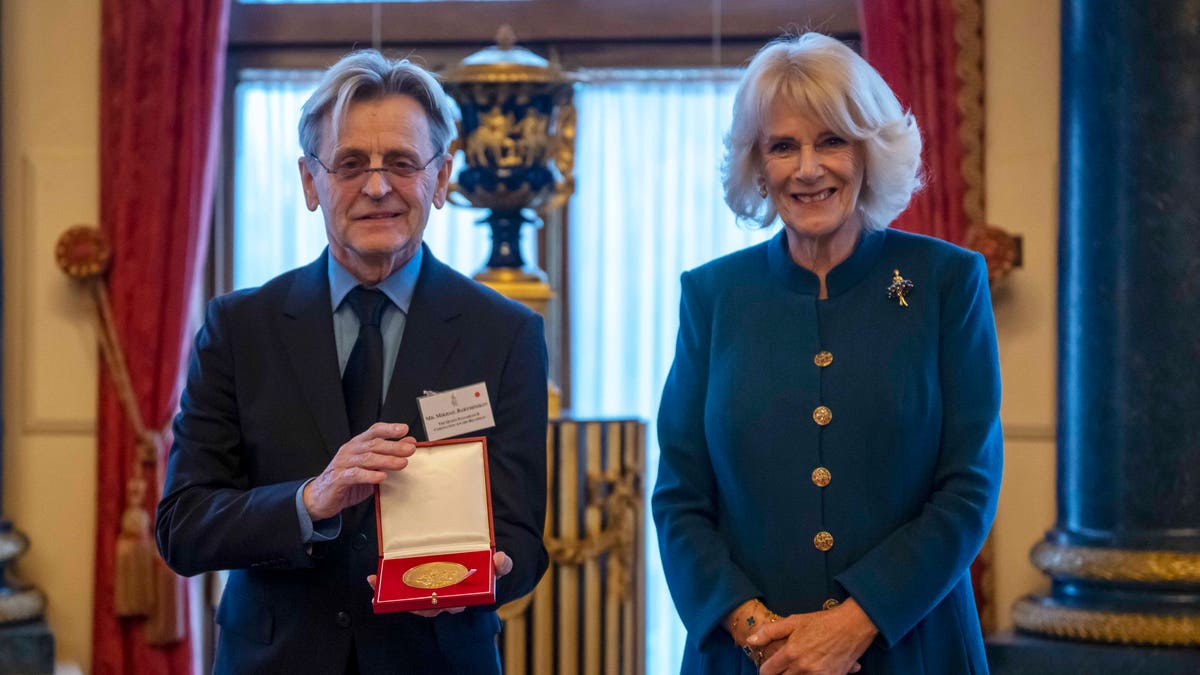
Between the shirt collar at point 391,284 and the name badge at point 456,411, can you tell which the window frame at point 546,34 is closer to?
the shirt collar at point 391,284

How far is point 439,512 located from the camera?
2074 mm

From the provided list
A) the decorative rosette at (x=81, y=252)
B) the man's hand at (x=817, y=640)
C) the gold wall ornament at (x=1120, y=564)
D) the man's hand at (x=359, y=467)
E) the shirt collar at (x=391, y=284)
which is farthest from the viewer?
the decorative rosette at (x=81, y=252)

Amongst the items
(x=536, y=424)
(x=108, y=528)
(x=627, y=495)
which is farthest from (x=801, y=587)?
(x=108, y=528)

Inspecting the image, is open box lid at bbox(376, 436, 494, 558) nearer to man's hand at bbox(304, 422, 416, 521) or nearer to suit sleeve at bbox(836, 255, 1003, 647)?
man's hand at bbox(304, 422, 416, 521)

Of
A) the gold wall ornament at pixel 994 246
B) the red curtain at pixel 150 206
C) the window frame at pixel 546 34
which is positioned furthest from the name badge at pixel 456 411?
the red curtain at pixel 150 206

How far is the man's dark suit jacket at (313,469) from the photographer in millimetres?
2160

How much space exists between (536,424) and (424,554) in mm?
284

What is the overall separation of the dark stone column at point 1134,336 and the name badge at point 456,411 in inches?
84.7

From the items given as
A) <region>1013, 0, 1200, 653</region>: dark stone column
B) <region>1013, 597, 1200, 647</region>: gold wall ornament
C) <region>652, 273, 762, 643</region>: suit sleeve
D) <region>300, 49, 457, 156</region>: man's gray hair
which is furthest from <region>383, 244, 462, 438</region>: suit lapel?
<region>1013, 597, 1200, 647</region>: gold wall ornament

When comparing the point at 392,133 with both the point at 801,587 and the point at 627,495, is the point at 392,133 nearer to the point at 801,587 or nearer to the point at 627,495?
the point at 801,587

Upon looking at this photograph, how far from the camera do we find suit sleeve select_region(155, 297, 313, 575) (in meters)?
2.11

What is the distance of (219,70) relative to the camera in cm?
496

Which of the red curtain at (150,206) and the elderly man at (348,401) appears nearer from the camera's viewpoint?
the elderly man at (348,401)

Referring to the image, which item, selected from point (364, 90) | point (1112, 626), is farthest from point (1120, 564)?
point (364, 90)
